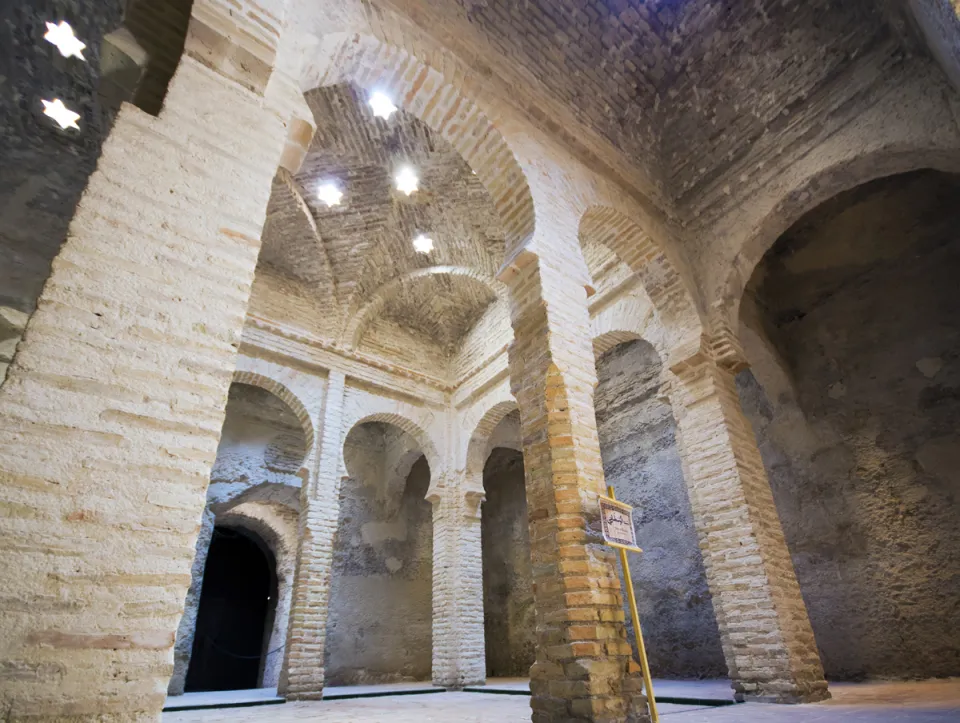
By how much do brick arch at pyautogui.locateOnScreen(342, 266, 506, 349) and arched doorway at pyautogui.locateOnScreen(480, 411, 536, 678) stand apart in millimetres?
2974

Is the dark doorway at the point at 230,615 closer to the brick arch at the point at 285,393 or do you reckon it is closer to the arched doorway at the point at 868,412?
the brick arch at the point at 285,393

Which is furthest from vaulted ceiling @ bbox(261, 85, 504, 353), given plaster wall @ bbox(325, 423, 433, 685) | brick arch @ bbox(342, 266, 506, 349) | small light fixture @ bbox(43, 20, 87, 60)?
plaster wall @ bbox(325, 423, 433, 685)

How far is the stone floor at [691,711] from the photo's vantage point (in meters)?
3.77

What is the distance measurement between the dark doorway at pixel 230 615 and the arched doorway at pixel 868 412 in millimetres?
12185

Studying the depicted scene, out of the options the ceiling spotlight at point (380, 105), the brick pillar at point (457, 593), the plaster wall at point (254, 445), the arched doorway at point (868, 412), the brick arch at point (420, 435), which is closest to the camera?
the arched doorway at point (868, 412)

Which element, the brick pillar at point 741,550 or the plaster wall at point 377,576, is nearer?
the brick pillar at point 741,550

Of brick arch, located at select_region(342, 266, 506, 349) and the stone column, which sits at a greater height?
brick arch, located at select_region(342, 266, 506, 349)

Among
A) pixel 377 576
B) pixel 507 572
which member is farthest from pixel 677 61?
pixel 377 576

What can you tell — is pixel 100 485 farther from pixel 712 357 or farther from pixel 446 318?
pixel 446 318

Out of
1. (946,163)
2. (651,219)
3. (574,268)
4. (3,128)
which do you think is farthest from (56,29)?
(946,163)

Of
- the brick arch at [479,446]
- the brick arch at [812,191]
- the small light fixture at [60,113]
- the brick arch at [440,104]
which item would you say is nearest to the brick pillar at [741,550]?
the brick arch at [812,191]

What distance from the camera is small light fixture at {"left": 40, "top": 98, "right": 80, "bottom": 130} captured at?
609 centimetres

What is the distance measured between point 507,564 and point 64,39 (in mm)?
11430

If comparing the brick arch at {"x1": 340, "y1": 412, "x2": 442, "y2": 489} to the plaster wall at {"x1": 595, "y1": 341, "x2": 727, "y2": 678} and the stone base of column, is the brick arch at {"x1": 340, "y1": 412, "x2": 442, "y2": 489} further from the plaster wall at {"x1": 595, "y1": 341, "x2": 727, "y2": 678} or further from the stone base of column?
the stone base of column
